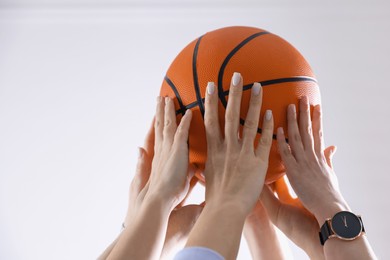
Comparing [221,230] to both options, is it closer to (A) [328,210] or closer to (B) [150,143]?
(A) [328,210]

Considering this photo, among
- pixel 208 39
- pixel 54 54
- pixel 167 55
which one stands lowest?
pixel 208 39

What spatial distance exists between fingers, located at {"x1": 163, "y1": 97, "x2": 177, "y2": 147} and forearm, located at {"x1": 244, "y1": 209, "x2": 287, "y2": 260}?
0.54 meters

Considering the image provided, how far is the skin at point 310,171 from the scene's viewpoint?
1.10 m

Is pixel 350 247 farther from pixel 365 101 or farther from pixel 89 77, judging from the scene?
pixel 89 77

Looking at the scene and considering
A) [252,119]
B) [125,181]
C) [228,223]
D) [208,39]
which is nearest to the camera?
[228,223]

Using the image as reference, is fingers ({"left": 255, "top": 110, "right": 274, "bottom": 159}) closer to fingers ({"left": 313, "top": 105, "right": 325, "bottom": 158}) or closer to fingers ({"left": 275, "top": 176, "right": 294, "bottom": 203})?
fingers ({"left": 313, "top": 105, "right": 325, "bottom": 158})

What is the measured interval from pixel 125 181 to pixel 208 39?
1.66m

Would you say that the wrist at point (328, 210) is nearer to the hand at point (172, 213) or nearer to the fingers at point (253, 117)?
the fingers at point (253, 117)

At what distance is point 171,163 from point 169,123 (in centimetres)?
13

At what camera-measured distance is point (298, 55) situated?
46.5 inches

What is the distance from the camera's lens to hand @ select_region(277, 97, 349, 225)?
3.65 feet

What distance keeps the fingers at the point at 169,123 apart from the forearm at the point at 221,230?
10.3 inches

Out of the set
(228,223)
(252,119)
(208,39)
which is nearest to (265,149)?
(252,119)

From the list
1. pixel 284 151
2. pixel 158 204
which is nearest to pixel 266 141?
pixel 284 151
